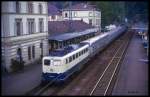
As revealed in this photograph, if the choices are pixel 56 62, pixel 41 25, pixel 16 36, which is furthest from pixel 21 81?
pixel 41 25

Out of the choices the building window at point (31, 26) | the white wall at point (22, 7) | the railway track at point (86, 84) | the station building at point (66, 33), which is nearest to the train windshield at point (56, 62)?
the railway track at point (86, 84)

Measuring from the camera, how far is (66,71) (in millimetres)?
24328

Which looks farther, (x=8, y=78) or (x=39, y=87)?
(x=8, y=78)

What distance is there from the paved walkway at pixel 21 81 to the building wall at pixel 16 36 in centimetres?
164

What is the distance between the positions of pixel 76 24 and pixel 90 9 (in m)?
11.7

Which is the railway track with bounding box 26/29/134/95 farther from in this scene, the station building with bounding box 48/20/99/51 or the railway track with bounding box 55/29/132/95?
the station building with bounding box 48/20/99/51

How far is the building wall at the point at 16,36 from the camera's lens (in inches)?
1092

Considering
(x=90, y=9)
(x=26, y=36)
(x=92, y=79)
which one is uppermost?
(x=90, y=9)

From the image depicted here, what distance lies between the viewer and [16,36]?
2962 centimetres

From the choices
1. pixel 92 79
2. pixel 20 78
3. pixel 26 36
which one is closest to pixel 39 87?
pixel 20 78

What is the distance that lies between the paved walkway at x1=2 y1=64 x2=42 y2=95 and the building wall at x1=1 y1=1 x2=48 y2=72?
164 cm

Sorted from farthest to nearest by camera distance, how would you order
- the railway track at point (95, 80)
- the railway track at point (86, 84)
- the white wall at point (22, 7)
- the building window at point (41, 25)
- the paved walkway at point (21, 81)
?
1. the building window at point (41, 25)
2. the white wall at point (22, 7)
3. the railway track at point (95, 80)
4. the railway track at point (86, 84)
5. the paved walkway at point (21, 81)

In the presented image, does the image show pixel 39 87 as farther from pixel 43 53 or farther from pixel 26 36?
pixel 43 53

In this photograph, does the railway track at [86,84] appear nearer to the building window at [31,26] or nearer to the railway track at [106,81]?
the railway track at [106,81]
